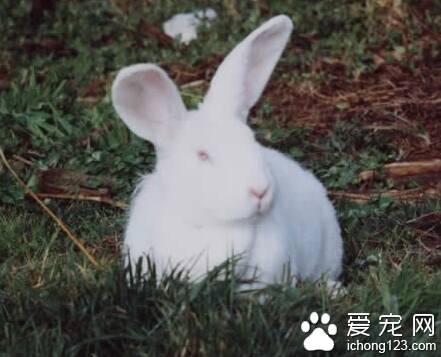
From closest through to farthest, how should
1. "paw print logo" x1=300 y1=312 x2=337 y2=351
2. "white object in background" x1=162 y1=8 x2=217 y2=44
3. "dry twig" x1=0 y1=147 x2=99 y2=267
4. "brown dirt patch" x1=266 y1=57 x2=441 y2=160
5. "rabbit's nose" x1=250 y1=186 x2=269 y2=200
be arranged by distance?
"paw print logo" x1=300 y1=312 x2=337 y2=351
"rabbit's nose" x1=250 y1=186 x2=269 y2=200
"dry twig" x1=0 y1=147 x2=99 y2=267
"brown dirt patch" x1=266 y1=57 x2=441 y2=160
"white object in background" x1=162 y1=8 x2=217 y2=44

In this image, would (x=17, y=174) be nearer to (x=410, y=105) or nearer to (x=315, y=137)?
(x=315, y=137)

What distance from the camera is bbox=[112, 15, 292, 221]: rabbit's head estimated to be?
12.7 ft

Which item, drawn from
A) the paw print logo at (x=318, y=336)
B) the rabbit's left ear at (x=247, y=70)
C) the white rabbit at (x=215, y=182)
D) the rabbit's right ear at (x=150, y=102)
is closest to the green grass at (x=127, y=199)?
the paw print logo at (x=318, y=336)

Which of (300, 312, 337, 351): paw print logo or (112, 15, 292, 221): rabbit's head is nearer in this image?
(300, 312, 337, 351): paw print logo

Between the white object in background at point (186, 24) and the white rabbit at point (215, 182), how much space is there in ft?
13.8

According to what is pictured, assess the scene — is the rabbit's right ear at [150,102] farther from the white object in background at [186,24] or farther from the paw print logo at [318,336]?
the white object in background at [186,24]

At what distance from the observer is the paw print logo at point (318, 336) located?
3705mm

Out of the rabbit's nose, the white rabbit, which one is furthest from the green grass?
the rabbit's nose

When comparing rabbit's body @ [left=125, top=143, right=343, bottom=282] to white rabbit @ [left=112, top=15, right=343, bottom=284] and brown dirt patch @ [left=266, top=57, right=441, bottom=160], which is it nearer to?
white rabbit @ [left=112, top=15, right=343, bottom=284]

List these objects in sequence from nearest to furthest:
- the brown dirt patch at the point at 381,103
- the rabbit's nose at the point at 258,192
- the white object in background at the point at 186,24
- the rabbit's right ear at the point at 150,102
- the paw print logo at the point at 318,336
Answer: the paw print logo at the point at 318,336 → the rabbit's nose at the point at 258,192 → the rabbit's right ear at the point at 150,102 → the brown dirt patch at the point at 381,103 → the white object in background at the point at 186,24

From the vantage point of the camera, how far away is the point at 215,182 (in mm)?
3896

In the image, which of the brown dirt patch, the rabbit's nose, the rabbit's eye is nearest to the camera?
the rabbit's nose

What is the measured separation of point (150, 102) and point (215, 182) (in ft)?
1.53

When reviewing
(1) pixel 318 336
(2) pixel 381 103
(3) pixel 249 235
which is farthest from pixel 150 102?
(2) pixel 381 103
